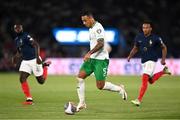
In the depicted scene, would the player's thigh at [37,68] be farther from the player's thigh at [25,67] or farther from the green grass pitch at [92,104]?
the green grass pitch at [92,104]

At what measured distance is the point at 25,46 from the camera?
1836 centimetres

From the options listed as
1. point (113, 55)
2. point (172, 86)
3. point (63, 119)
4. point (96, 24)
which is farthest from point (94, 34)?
point (113, 55)

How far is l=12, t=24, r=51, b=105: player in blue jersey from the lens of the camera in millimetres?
18109

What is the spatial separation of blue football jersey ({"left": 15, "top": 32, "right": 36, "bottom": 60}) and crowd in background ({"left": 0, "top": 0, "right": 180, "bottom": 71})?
20437 millimetres

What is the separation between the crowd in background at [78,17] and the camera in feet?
130

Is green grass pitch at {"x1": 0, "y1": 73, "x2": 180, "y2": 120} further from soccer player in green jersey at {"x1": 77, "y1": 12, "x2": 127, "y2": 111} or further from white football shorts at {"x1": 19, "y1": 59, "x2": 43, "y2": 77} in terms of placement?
white football shorts at {"x1": 19, "y1": 59, "x2": 43, "y2": 77}

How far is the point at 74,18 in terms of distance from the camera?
1624 inches

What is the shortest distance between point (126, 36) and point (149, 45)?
22301mm

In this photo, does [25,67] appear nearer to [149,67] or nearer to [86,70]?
[86,70]

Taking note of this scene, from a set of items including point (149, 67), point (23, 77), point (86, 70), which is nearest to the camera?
point (86, 70)

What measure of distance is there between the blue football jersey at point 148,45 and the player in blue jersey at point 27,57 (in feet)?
9.70

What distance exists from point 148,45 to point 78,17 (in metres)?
23.4

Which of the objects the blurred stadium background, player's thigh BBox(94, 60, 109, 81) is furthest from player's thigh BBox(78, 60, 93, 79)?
the blurred stadium background

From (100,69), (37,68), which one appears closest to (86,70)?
(100,69)
